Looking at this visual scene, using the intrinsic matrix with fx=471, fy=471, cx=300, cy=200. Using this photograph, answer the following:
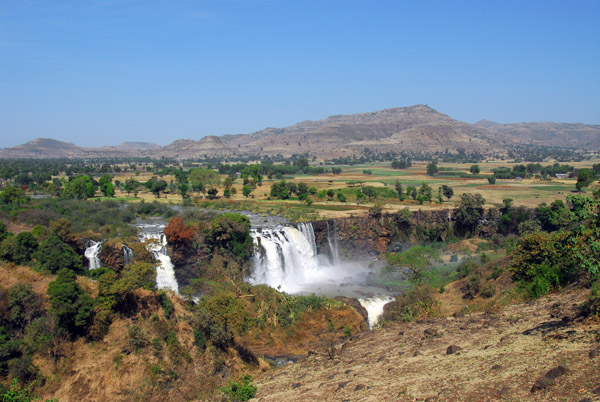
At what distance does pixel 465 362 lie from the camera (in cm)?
1407

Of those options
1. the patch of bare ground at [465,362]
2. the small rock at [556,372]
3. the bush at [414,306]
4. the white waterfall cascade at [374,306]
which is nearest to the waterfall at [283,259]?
the white waterfall cascade at [374,306]

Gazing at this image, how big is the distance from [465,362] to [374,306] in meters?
17.9

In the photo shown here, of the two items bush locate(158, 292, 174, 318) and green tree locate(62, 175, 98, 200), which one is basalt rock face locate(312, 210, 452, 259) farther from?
green tree locate(62, 175, 98, 200)

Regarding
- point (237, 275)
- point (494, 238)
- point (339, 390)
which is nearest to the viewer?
point (339, 390)

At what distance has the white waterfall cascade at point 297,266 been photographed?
38625 mm

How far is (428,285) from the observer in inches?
1262

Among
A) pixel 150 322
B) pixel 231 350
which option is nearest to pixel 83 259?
pixel 150 322

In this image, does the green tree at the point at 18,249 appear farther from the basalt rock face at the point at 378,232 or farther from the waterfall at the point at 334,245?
the waterfall at the point at 334,245

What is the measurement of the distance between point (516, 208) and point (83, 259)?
153 feet

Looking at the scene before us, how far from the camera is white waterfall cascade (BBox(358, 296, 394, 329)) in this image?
30.9 metres

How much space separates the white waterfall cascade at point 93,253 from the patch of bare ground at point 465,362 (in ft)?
56.9

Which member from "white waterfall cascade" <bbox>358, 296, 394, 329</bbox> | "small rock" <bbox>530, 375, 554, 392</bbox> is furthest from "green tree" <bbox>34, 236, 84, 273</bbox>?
"small rock" <bbox>530, 375, 554, 392</bbox>

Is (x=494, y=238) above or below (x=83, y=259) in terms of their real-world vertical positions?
below

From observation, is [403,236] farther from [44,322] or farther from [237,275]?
[44,322]
